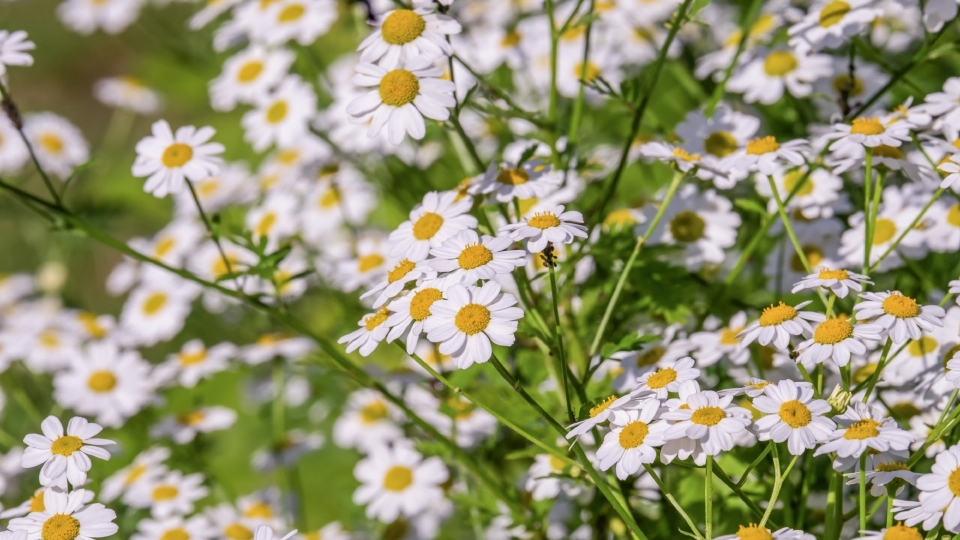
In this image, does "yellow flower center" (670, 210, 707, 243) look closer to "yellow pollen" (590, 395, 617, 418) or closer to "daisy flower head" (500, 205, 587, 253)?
"daisy flower head" (500, 205, 587, 253)

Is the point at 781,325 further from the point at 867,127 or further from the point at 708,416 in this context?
the point at 867,127

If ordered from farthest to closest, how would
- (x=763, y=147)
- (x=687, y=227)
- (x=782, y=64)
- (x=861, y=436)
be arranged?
(x=782, y=64) < (x=687, y=227) < (x=763, y=147) < (x=861, y=436)

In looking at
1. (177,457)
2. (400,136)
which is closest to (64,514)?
(400,136)

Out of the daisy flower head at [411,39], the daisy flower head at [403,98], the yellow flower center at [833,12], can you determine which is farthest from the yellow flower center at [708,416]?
the yellow flower center at [833,12]

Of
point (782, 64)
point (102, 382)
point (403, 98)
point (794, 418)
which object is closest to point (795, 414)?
point (794, 418)

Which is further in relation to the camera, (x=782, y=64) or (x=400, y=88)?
(x=782, y=64)

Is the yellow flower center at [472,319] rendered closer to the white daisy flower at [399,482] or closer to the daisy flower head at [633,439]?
the daisy flower head at [633,439]

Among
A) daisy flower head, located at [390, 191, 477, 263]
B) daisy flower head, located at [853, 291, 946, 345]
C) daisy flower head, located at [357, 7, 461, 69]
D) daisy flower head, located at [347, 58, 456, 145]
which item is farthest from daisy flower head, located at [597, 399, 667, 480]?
daisy flower head, located at [357, 7, 461, 69]
